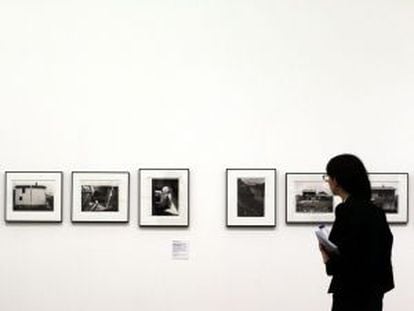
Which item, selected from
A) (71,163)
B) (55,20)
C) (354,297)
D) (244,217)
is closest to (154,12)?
(55,20)

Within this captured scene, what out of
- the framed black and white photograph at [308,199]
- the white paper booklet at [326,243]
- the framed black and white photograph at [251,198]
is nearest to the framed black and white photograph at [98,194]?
the framed black and white photograph at [251,198]

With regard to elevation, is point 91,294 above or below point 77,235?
below

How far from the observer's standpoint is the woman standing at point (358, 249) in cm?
317

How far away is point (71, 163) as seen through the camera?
4.71m

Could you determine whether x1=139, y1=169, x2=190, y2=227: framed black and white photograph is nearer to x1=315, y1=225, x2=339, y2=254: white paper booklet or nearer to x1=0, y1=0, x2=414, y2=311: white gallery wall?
x1=0, y1=0, x2=414, y2=311: white gallery wall

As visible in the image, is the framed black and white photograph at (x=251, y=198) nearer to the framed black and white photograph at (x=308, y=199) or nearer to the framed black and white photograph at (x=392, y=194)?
the framed black and white photograph at (x=308, y=199)

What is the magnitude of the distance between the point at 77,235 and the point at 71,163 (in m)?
0.59

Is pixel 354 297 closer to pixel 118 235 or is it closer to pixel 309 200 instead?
pixel 309 200

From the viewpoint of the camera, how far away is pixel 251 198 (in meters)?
4.66

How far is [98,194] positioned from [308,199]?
1.70m

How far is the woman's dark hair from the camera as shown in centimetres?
328

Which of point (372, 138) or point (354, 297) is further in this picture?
point (372, 138)

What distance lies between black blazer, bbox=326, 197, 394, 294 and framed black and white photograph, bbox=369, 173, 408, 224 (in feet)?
4.78

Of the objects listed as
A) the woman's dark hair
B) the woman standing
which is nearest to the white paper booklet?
the woman standing
